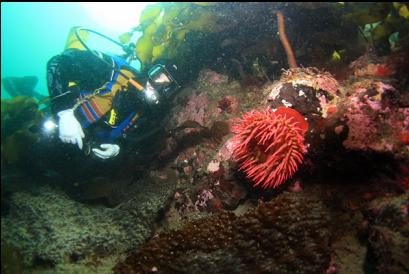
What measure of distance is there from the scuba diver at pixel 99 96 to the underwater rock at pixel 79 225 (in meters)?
0.95

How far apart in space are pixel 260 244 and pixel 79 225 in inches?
121

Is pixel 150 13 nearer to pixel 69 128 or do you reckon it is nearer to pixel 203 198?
pixel 69 128

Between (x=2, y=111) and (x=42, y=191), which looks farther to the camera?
(x=2, y=111)

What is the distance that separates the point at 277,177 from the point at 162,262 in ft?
4.38

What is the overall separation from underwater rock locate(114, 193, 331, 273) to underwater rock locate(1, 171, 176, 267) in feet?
4.73

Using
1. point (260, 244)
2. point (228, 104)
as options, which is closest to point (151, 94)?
point (228, 104)

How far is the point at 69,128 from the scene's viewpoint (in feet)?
15.0

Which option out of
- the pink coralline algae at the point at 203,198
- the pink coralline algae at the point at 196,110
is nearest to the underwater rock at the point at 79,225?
the pink coralline algae at the point at 203,198

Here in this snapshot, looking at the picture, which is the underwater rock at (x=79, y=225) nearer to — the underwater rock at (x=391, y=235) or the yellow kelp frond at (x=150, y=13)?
the underwater rock at (x=391, y=235)

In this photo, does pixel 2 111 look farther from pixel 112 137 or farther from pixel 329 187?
pixel 329 187

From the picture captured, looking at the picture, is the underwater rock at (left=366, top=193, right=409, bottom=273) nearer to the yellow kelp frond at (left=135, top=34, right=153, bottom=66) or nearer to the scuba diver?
the scuba diver

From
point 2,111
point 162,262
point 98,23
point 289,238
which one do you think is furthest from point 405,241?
point 98,23

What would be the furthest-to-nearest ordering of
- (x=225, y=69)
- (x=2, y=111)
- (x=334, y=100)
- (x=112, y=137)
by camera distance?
(x=2, y=111) < (x=225, y=69) < (x=112, y=137) < (x=334, y=100)

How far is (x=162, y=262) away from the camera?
2727mm
